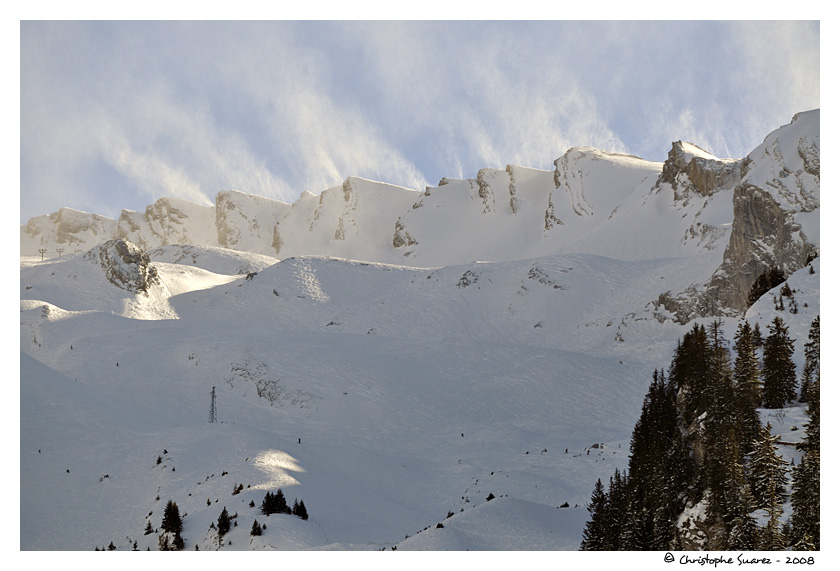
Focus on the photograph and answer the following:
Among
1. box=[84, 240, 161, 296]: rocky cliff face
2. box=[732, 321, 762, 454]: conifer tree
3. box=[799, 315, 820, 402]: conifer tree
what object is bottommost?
box=[732, 321, 762, 454]: conifer tree

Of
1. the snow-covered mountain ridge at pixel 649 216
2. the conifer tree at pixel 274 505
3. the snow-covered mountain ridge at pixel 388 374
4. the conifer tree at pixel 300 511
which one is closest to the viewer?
the conifer tree at pixel 274 505

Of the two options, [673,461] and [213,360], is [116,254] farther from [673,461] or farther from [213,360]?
[673,461]

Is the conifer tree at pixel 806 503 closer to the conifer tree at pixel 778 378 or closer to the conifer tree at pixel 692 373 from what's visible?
the conifer tree at pixel 778 378

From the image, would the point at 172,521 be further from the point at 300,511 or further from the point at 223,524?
the point at 300,511

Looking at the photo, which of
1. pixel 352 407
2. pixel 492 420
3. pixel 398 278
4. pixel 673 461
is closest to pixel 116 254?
pixel 398 278

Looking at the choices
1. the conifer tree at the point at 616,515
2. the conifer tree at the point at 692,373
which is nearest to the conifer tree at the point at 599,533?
the conifer tree at the point at 616,515

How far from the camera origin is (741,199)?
8038 cm

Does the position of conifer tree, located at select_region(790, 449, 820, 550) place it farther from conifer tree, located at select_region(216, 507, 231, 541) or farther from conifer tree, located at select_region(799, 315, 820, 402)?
conifer tree, located at select_region(216, 507, 231, 541)

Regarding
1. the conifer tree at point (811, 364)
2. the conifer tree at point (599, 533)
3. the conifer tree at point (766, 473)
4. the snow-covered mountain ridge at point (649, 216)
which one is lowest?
the conifer tree at point (599, 533)

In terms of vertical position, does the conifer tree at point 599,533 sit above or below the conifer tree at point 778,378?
below

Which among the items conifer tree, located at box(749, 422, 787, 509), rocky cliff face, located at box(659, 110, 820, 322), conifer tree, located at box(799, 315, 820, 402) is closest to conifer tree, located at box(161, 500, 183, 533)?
conifer tree, located at box(749, 422, 787, 509)

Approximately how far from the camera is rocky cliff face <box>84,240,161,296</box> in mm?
99812

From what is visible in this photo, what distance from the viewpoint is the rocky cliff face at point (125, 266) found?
99.8m
